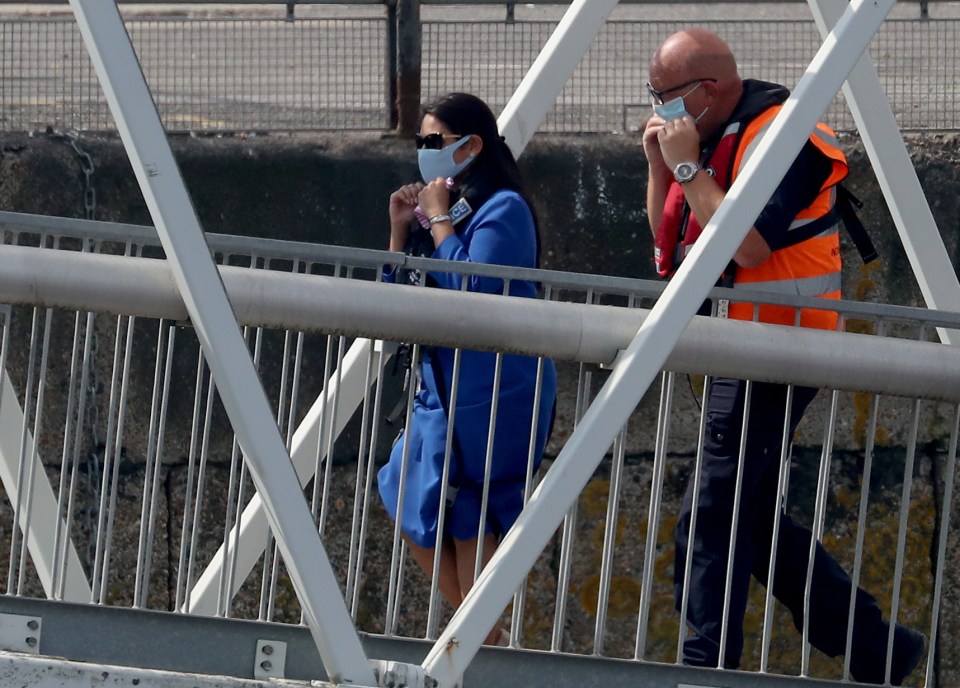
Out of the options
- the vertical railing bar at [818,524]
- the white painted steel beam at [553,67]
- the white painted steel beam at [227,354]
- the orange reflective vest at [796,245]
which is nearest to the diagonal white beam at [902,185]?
the orange reflective vest at [796,245]

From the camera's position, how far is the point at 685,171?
396cm

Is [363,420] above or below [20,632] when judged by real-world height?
above

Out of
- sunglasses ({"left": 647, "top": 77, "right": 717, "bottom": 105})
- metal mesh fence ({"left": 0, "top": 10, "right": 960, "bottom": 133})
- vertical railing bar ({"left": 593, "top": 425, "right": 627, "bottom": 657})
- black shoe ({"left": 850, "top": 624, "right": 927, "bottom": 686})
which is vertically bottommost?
black shoe ({"left": 850, "top": 624, "right": 927, "bottom": 686})

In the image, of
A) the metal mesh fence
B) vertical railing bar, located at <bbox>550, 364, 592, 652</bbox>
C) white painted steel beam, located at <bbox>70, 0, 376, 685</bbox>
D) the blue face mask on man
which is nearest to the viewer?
white painted steel beam, located at <bbox>70, 0, 376, 685</bbox>

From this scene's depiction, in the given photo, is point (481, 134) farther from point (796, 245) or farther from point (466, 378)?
point (796, 245)

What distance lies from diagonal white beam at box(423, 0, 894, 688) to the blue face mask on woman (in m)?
1.19

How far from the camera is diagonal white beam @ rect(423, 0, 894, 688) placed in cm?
315

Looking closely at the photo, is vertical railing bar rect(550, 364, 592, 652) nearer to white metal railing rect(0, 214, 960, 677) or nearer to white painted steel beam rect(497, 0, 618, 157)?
white metal railing rect(0, 214, 960, 677)

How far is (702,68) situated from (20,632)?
7.27 ft

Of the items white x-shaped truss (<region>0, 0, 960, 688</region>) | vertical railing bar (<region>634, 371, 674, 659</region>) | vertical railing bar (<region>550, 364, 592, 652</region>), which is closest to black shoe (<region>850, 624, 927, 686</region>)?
vertical railing bar (<region>634, 371, 674, 659</region>)

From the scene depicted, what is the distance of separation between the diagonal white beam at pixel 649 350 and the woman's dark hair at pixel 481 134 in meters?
1.11

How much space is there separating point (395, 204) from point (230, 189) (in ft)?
5.78

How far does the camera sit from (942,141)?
6191 millimetres

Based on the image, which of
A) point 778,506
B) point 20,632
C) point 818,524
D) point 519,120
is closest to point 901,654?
point 818,524
